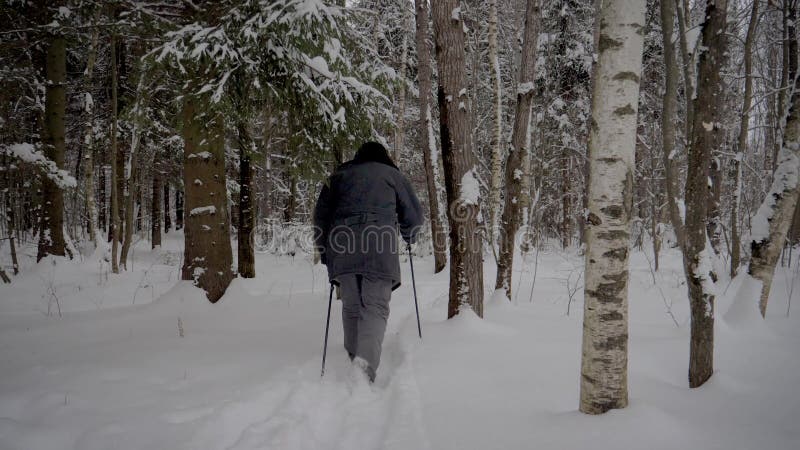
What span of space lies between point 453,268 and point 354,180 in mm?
1516

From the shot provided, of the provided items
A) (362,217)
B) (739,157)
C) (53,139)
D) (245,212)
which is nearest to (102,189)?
(53,139)

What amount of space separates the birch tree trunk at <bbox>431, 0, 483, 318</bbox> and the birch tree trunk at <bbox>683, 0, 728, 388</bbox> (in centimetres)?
199

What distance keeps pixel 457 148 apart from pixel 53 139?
31.0ft

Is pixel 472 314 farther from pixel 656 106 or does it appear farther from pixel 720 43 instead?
pixel 656 106

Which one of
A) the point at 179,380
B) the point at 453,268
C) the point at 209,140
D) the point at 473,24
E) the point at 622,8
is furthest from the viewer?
the point at 473,24

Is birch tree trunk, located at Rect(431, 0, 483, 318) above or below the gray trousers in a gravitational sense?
above

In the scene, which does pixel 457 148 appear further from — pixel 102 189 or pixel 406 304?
pixel 102 189

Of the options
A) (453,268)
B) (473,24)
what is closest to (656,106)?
(473,24)

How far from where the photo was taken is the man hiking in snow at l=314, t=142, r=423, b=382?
3461 millimetres

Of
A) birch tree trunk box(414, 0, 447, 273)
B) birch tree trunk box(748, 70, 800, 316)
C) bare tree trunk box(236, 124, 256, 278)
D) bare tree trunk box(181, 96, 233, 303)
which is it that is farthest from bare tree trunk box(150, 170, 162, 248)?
birch tree trunk box(748, 70, 800, 316)

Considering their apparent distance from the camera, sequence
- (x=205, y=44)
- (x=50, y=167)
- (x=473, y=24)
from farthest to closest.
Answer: (x=473, y=24) → (x=50, y=167) → (x=205, y=44)

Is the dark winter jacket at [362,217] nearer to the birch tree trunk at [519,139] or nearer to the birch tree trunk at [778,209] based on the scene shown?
the birch tree trunk at [519,139]

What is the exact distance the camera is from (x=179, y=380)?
2.94m

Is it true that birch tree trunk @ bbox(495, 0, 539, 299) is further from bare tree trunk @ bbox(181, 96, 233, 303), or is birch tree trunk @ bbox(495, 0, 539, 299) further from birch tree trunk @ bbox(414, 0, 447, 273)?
bare tree trunk @ bbox(181, 96, 233, 303)
